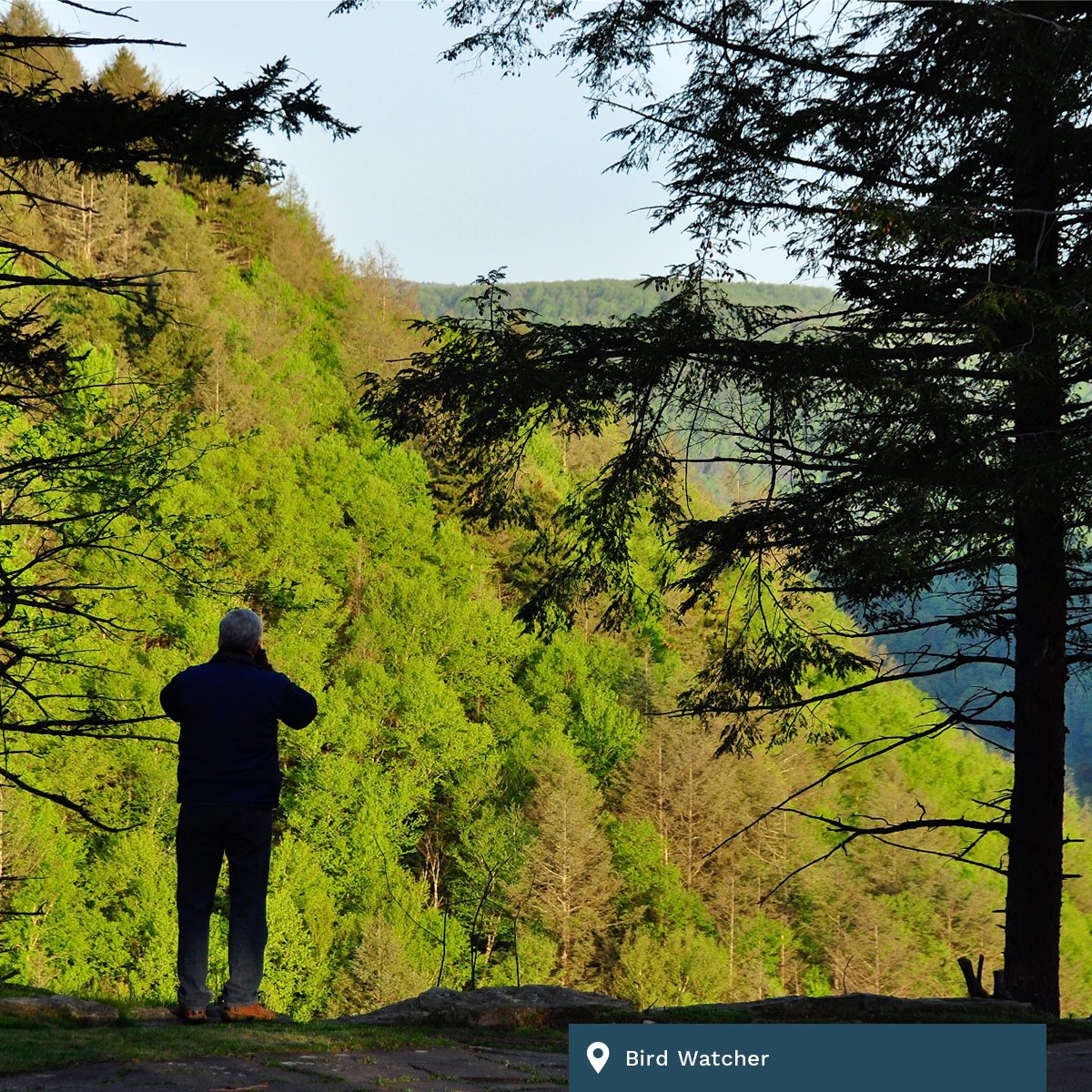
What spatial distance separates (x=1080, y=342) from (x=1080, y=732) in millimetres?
126696

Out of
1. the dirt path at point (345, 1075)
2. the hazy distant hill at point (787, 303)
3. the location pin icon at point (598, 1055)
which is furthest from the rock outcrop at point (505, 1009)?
the hazy distant hill at point (787, 303)

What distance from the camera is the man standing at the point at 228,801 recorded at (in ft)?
14.5

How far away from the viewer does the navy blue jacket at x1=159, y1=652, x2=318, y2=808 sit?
4.41m

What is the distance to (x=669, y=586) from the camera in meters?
8.72

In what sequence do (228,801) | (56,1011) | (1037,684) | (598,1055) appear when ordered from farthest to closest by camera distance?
(1037,684)
(56,1011)
(228,801)
(598,1055)

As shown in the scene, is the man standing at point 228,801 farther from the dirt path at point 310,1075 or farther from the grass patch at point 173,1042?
the dirt path at point 310,1075

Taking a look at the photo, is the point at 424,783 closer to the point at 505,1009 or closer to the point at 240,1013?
the point at 505,1009

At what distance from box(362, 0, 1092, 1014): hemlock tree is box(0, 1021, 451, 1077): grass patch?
10.5ft

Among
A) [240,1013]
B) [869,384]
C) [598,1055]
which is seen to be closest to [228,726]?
[240,1013]

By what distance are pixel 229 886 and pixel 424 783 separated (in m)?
39.2

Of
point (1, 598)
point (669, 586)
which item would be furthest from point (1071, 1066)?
point (669, 586)

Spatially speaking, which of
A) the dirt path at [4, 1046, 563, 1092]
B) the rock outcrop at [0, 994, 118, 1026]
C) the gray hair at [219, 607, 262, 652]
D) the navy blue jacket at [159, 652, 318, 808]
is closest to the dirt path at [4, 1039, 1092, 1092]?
the dirt path at [4, 1046, 563, 1092]

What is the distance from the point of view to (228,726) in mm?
4414

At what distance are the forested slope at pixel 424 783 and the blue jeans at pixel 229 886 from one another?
26008mm
